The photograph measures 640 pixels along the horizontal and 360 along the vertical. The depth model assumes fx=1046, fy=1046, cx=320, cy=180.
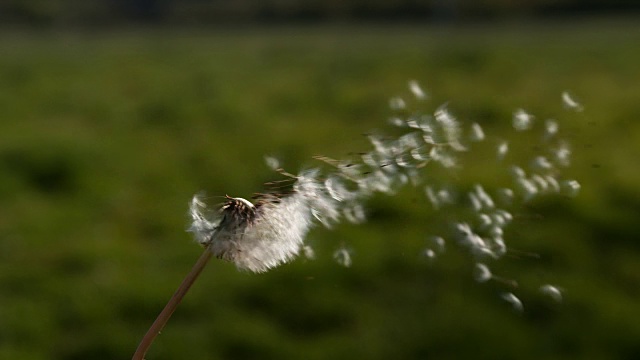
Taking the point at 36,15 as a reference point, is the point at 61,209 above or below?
above

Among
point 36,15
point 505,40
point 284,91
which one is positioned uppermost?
point 284,91

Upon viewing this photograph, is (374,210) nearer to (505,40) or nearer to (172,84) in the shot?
(172,84)

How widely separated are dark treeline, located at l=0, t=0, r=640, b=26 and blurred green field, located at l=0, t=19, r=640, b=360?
4.75 meters

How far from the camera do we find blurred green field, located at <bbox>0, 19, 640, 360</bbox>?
16.7 ft

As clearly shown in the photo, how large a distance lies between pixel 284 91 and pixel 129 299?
333 centimetres

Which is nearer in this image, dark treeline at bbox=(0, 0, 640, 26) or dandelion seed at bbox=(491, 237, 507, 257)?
dandelion seed at bbox=(491, 237, 507, 257)

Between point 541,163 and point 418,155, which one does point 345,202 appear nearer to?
point 418,155

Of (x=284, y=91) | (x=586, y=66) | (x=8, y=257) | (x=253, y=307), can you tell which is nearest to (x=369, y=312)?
(x=253, y=307)

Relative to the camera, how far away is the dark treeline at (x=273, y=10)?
1434 centimetres

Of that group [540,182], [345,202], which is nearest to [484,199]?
[540,182]

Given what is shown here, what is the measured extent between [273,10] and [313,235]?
11434 mm

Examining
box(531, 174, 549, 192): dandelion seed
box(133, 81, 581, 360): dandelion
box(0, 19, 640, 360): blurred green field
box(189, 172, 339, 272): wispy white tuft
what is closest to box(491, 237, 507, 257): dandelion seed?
box(133, 81, 581, 360): dandelion

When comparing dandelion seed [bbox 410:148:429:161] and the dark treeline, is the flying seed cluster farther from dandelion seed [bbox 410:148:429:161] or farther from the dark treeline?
the dark treeline

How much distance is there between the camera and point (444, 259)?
5711 mm
